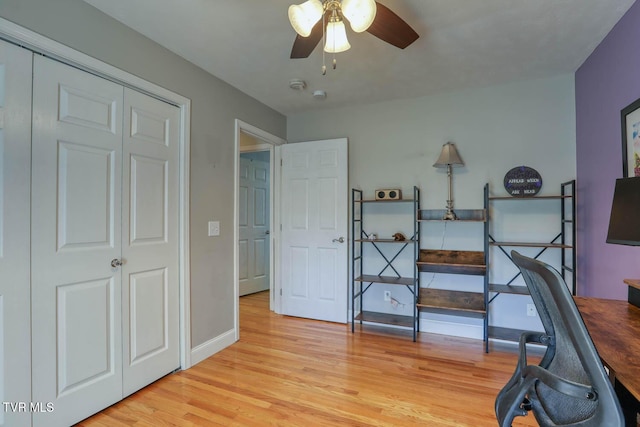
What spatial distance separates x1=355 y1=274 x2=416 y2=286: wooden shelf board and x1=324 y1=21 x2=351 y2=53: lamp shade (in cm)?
222

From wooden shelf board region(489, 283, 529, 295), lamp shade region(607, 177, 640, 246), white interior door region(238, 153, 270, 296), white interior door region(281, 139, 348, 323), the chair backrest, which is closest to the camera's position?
the chair backrest

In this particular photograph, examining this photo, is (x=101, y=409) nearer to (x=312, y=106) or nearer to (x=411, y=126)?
(x=312, y=106)

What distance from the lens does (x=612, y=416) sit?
2.61 feet

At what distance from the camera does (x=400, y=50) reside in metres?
2.26

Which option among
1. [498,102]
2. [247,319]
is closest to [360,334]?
[247,319]

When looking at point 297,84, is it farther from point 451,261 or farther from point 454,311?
point 454,311

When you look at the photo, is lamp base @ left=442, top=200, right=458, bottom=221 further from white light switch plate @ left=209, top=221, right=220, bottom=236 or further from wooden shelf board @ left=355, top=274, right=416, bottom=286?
white light switch plate @ left=209, top=221, right=220, bottom=236

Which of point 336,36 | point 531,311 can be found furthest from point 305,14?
point 531,311

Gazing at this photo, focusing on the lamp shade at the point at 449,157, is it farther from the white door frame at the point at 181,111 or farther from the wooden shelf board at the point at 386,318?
the white door frame at the point at 181,111

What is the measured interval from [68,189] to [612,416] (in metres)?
2.43

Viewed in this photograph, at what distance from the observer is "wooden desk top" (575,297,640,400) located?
2.76 ft

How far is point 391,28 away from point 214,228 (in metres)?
2.02

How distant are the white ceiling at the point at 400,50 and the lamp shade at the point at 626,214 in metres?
1.17

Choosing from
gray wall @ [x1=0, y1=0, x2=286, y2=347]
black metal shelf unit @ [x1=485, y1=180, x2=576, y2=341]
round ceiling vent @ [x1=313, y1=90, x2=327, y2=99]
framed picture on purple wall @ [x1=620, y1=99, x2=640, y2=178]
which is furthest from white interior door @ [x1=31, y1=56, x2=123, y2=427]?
framed picture on purple wall @ [x1=620, y1=99, x2=640, y2=178]
